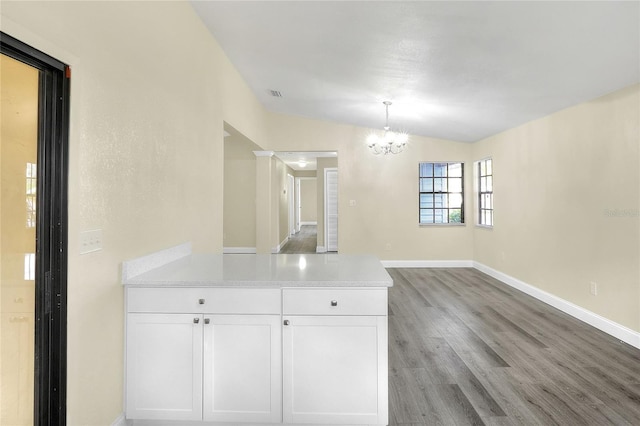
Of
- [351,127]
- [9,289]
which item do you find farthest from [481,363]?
[351,127]

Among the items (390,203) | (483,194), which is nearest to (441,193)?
(483,194)

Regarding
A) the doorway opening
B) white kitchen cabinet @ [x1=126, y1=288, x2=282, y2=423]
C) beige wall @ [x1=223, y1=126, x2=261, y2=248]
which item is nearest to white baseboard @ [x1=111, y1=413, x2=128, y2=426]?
white kitchen cabinet @ [x1=126, y1=288, x2=282, y2=423]

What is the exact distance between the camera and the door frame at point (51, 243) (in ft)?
4.44

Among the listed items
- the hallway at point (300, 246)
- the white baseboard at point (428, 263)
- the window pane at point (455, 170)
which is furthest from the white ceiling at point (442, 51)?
the hallway at point (300, 246)

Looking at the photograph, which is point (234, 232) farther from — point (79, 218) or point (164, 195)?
point (79, 218)

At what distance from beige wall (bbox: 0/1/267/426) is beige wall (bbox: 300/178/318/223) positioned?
12317 mm

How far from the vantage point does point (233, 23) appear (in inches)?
117

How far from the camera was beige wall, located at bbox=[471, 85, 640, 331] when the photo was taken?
2982 mm

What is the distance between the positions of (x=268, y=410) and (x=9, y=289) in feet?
4.24

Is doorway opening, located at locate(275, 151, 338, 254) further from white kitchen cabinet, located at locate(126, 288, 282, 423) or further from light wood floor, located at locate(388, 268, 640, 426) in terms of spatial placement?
white kitchen cabinet, located at locate(126, 288, 282, 423)

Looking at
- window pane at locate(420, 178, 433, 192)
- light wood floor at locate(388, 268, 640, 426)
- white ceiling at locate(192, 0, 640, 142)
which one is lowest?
light wood floor at locate(388, 268, 640, 426)

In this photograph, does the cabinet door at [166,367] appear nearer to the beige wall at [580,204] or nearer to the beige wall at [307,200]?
the beige wall at [580,204]

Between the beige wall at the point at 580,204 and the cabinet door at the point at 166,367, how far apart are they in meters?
3.67

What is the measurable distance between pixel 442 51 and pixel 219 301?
8.90 ft
